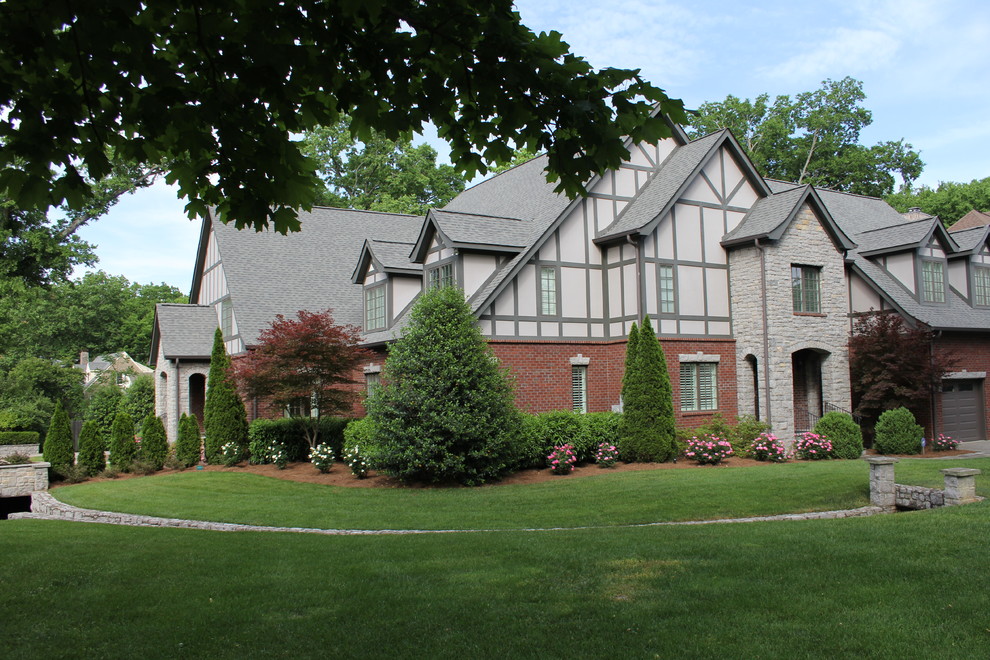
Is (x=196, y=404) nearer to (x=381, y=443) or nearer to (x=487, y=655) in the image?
(x=381, y=443)

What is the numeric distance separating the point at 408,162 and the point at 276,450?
2556cm

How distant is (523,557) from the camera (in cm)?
798

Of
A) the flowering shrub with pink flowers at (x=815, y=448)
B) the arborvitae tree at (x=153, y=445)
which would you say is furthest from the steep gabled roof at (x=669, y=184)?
the arborvitae tree at (x=153, y=445)

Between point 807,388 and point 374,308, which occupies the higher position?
point 374,308

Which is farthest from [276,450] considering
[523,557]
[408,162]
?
[408,162]

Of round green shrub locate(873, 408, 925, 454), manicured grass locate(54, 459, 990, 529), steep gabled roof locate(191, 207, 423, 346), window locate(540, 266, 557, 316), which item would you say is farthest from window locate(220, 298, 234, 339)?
round green shrub locate(873, 408, 925, 454)

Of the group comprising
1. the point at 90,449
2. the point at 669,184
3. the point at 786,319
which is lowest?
the point at 90,449

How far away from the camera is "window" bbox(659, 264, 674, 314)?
64.1ft

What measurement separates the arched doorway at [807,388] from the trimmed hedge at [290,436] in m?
12.5

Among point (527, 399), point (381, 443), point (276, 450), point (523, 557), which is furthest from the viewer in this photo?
point (276, 450)

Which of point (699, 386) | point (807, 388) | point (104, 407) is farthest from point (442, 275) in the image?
point (104, 407)

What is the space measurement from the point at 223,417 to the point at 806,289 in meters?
16.0

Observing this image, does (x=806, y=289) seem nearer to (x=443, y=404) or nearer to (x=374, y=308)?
(x=443, y=404)

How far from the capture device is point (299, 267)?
87.6 ft
